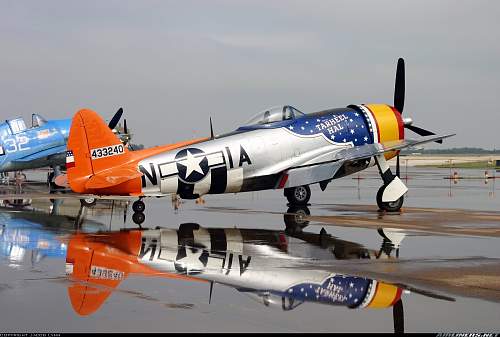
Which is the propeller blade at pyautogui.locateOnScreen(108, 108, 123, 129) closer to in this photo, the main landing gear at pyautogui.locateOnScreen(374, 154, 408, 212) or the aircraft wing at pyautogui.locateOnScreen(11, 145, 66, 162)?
the aircraft wing at pyautogui.locateOnScreen(11, 145, 66, 162)

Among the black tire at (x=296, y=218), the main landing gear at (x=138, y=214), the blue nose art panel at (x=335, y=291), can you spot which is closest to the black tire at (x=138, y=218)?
the main landing gear at (x=138, y=214)

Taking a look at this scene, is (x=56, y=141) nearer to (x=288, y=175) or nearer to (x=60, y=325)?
(x=288, y=175)

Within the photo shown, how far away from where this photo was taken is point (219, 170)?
1850cm

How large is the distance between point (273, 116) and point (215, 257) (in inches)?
389

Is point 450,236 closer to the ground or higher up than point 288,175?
closer to the ground

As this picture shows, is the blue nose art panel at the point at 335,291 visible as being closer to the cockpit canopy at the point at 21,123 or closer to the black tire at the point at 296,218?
the black tire at the point at 296,218

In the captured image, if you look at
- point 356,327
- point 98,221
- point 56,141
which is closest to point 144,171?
point 98,221

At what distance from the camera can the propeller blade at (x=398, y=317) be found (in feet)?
20.9

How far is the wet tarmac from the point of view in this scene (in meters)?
6.69

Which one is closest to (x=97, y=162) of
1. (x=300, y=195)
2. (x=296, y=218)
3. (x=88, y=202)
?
(x=296, y=218)

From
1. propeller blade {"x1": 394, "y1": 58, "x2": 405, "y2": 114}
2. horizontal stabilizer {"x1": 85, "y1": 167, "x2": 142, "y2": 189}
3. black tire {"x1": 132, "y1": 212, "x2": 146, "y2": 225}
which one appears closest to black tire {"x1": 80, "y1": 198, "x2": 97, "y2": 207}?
black tire {"x1": 132, "y1": 212, "x2": 146, "y2": 225}

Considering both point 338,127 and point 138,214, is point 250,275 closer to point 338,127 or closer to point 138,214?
point 138,214

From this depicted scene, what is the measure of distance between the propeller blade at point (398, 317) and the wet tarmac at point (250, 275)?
0.7 inches

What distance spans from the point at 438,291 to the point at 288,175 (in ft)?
39.4
